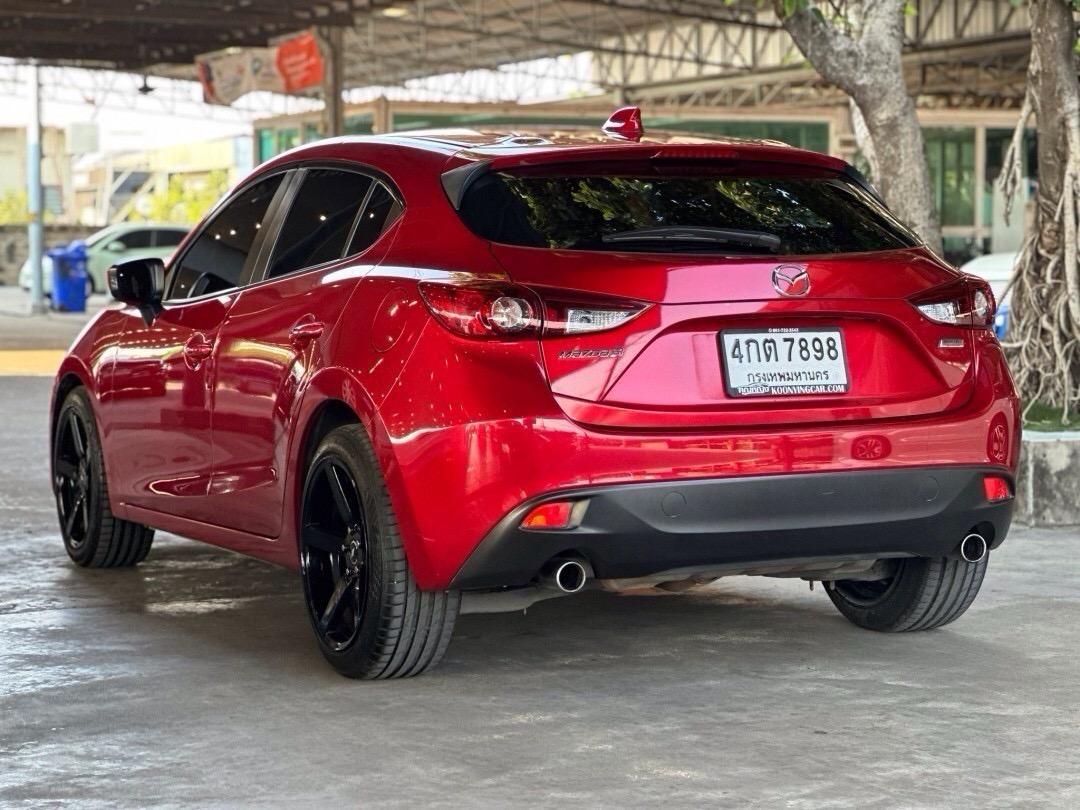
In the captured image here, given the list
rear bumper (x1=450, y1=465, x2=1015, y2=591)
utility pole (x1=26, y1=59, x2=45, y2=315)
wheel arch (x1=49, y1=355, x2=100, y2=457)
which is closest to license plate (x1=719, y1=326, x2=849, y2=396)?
rear bumper (x1=450, y1=465, x2=1015, y2=591)

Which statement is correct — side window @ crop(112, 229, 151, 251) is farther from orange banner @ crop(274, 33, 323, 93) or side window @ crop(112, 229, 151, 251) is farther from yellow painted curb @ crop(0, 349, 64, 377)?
yellow painted curb @ crop(0, 349, 64, 377)

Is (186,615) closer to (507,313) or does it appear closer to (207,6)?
(507,313)

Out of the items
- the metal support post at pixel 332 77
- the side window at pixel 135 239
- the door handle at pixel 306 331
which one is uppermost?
the metal support post at pixel 332 77

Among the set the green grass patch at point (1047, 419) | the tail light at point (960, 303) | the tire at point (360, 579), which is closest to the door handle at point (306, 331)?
the tire at point (360, 579)

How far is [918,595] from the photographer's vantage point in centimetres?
571

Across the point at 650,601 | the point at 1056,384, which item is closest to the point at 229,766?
the point at 650,601

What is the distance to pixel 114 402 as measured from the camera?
6.73m

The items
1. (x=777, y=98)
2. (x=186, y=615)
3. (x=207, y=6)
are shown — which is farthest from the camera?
(x=777, y=98)

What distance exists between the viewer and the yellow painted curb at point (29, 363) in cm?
1806

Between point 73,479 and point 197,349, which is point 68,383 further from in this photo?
point 197,349

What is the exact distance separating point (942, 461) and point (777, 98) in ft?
174

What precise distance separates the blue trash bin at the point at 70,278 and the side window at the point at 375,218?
90.1 feet

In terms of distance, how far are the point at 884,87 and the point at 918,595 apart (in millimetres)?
4726

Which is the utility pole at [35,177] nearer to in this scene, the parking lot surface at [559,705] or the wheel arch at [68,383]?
the wheel arch at [68,383]
